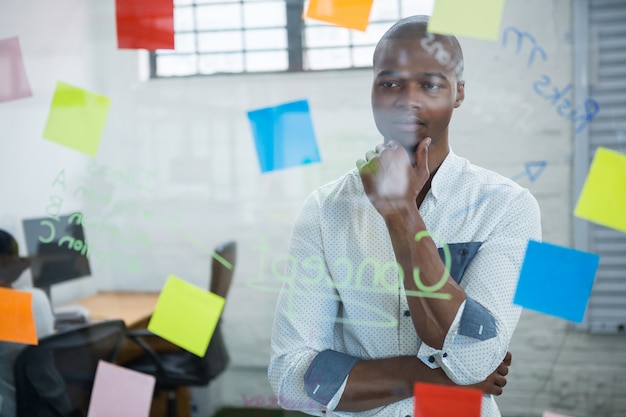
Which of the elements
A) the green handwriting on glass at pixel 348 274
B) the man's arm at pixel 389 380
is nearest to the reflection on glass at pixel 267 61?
the green handwriting on glass at pixel 348 274

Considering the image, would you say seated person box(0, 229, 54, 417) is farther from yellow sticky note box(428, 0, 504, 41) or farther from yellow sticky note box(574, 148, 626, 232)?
yellow sticky note box(574, 148, 626, 232)

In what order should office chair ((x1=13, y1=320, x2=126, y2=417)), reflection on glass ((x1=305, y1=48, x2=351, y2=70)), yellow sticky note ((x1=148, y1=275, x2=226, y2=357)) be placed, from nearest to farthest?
reflection on glass ((x1=305, y1=48, x2=351, y2=70)), yellow sticky note ((x1=148, y1=275, x2=226, y2=357)), office chair ((x1=13, y1=320, x2=126, y2=417))

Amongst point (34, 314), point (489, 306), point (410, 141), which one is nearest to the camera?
point (489, 306)

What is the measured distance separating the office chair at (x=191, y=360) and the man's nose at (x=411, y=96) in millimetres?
494

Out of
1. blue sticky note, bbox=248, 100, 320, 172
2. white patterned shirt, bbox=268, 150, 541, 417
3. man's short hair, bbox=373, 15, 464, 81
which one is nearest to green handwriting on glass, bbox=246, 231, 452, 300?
white patterned shirt, bbox=268, 150, 541, 417

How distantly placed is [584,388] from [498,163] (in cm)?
48

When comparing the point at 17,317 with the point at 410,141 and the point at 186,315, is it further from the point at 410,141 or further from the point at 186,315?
the point at 410,141

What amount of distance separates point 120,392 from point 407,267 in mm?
A: 782

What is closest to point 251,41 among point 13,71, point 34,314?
point 13,71

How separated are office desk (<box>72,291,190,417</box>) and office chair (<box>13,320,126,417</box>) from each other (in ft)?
0.08

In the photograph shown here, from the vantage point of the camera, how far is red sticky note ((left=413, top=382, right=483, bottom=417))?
1.19 m

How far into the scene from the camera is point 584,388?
1.24 metres

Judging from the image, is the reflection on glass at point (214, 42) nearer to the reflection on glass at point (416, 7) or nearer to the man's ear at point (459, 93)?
the reflection on glass at point (416, 7)

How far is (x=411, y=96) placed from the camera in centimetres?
119
